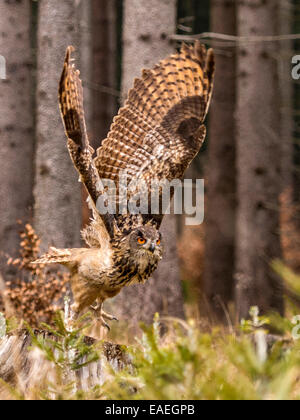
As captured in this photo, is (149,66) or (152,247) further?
(149,66)

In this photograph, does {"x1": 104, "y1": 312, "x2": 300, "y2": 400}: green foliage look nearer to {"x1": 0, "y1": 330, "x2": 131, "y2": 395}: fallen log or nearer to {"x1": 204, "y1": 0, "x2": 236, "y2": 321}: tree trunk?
{"x1": 0, "y1": 330, "x2": 131, "y2": 395}: fallen log

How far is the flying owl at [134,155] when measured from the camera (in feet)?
12.9

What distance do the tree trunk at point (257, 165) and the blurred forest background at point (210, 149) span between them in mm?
14

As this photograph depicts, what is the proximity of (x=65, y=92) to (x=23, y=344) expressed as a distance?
155 centimetres

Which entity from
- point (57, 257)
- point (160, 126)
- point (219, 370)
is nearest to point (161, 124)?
point (160, 126)

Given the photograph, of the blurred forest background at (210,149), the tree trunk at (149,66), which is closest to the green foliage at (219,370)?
the blurred forest background at (210,149)

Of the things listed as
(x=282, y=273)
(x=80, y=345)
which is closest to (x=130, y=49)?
(x=80, y=345)

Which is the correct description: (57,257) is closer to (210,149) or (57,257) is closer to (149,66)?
(149,66)

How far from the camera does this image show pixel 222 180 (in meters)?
10.4

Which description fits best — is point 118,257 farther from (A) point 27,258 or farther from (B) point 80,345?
(A) point 27,258

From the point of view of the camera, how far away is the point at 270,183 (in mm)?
8367

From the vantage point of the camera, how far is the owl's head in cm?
395

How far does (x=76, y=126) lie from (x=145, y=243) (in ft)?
2.90

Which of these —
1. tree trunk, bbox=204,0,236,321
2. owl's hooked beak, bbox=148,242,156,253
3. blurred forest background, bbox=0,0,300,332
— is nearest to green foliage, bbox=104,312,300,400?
blurred forest background, bbox=0,0,300,332
